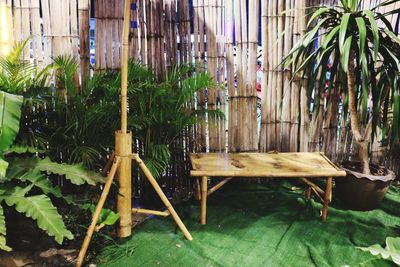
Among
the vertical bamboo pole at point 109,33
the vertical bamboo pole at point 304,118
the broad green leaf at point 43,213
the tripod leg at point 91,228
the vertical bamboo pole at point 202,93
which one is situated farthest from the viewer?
the vertical bamboo pole at point 304,118

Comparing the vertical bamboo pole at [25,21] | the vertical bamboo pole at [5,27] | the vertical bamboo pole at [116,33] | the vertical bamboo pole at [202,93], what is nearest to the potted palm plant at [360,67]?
the vertical bamboo pole at [202,93]

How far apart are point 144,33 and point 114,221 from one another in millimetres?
1613

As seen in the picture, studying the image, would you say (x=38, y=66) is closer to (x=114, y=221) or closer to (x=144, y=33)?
(x=144, y=33)

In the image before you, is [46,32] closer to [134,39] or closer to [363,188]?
[134,39]

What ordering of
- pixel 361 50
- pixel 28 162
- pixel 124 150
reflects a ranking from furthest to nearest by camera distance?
pixel 361 50, pixel 124 150, pixel 28 162

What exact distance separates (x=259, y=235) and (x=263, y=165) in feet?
1.85

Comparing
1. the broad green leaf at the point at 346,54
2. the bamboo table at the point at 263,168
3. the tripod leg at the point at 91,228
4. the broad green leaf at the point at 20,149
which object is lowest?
the tripod leg at the point at 91,228

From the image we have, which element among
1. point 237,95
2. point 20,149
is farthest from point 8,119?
point 237,95

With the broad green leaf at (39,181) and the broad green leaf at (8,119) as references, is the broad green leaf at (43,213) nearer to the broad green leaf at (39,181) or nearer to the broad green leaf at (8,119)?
the broad green leaf at (39,181)

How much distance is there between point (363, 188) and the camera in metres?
3.15

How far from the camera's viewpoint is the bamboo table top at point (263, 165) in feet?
9.42

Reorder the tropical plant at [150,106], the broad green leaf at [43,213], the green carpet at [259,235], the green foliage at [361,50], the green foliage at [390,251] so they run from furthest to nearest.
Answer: the tropical plant at [150,106] < the green foliage at [361,50] < the green carpet at [259,235] < the broad green leaf at [43,213] < the green foliage at [390,251]

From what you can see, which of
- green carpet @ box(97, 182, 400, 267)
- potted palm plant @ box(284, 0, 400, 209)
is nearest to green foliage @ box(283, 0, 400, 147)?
potted palm plant @ box(284, 0, 400, 209)

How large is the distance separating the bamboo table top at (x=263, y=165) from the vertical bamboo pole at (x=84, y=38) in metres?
1.17
